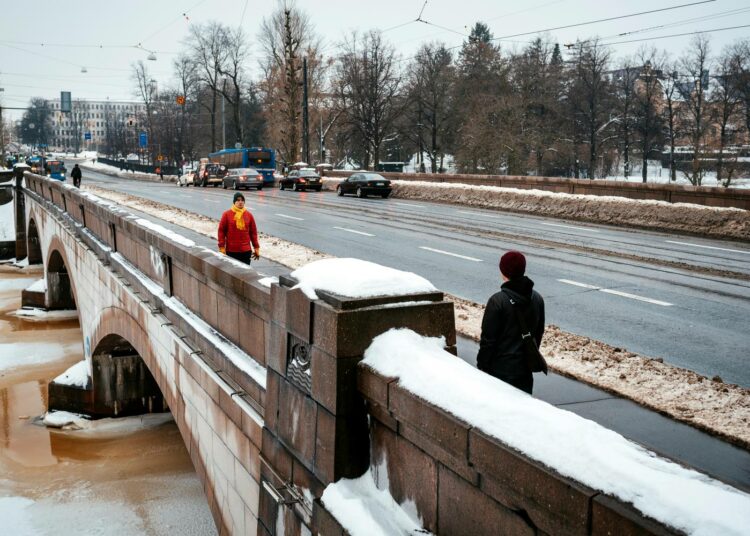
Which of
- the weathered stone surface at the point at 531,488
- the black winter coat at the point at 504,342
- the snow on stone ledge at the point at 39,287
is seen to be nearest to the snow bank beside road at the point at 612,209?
the black winter coat at the point at 504,342

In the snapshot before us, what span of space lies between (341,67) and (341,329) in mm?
70986

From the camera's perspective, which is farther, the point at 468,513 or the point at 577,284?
the point at 577,284

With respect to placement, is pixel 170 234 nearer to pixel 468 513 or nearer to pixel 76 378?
pixel 468 513

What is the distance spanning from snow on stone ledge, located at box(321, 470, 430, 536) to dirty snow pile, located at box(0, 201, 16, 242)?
5234 centimetres

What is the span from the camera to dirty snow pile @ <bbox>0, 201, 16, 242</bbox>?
51500 millimetres

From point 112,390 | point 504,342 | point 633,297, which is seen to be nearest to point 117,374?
point 112,390

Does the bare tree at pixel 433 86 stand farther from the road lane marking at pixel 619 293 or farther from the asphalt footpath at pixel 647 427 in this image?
the asphalt footpath at pixel 647 427

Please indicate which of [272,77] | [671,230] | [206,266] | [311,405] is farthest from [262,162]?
[311,405]

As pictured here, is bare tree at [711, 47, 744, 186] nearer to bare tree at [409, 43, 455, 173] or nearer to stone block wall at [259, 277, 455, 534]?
bare tree at [409, 43, 455, 173]

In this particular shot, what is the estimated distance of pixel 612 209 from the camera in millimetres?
25297

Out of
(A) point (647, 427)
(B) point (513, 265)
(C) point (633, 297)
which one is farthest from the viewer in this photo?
(C) point (633, 297)

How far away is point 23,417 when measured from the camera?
64.7 feet

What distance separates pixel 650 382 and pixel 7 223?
54227 mm

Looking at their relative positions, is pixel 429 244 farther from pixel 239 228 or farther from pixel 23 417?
pixel 23 417
